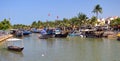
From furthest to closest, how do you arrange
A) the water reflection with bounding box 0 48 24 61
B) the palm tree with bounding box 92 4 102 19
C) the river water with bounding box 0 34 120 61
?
1. the palm tree with bounding box 92 4 102 19
2. the water reflection with bounding box 0 48 24 61
3. the river water with bounding box 0 34 120 61

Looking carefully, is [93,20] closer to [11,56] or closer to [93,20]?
[93,20]

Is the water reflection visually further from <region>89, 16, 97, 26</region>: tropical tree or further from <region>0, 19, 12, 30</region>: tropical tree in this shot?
<region>89, 16, 97, 26</region>: tropical tree

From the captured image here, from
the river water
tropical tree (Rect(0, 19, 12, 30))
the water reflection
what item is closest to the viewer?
the river water

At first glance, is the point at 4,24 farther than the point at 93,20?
No

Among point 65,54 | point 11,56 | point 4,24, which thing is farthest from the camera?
point 4,24

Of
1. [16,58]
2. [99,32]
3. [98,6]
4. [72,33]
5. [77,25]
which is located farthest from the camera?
[77,25]

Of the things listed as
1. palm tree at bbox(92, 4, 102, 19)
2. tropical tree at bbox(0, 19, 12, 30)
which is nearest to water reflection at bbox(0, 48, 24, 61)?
tropical tree at bbox(0, 19, 12, 30)

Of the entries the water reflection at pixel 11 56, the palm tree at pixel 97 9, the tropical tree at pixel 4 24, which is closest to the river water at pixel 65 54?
the water reflection at pixel 11 56

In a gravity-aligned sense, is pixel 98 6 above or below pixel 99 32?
above

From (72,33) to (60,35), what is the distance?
11.4 meters

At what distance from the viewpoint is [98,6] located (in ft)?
400

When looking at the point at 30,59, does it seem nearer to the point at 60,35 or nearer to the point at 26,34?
the point at 60,35

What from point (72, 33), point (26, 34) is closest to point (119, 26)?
point (72, 33)

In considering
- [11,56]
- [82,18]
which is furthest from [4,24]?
[11,56]
